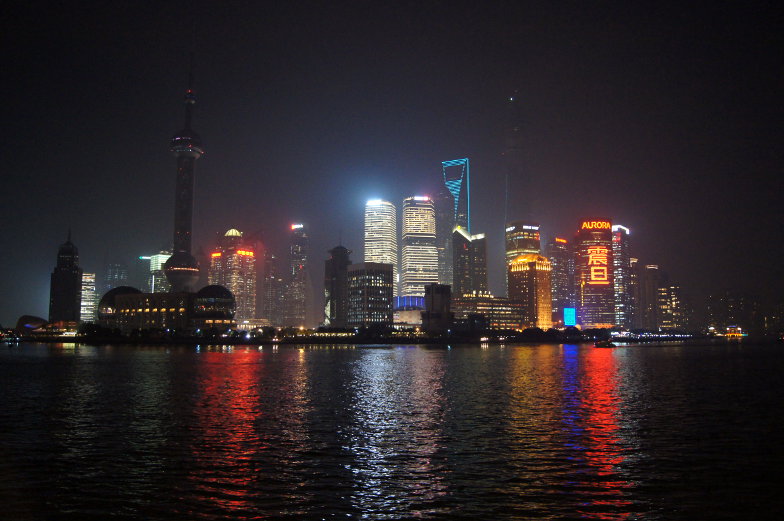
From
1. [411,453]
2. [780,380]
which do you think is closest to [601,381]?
[780,380]

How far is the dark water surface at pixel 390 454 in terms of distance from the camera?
80.9ft

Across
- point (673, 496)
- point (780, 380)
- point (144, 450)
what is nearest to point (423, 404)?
point (144, 450)

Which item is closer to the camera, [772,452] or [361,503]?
[361,503]

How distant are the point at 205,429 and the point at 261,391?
87.6ft

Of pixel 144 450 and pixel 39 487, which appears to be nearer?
pixel 39 487

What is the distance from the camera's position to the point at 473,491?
88.0 ft

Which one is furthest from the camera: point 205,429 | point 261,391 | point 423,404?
point 261,391

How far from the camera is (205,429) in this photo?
43.0m

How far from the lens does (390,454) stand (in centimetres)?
3491

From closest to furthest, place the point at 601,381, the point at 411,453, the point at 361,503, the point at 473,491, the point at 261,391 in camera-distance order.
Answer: the point at 361,503 < the point at 473,491 < the point at 411,453 < the point at 261,391 < the point at 601,381

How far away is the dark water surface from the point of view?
24.7 m

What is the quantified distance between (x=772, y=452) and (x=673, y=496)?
13670mm

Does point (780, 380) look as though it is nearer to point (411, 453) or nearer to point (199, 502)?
point (411, 453)

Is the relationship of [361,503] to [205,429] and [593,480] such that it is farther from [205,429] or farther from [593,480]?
[205,429]
